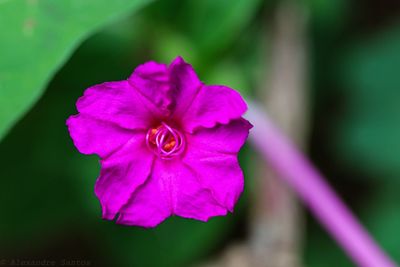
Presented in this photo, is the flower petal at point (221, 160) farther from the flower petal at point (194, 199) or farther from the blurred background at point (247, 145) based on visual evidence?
the blurred background at point (247, 145)

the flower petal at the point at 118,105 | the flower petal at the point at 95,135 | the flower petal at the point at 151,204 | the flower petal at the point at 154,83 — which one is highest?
the flower petal at the point at 154,83

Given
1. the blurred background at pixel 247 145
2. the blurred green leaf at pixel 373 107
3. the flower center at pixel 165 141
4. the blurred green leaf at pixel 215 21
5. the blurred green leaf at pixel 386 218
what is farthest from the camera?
the blurred green leaf at pixel 373 107

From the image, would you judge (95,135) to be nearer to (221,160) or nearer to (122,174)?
(122,174)

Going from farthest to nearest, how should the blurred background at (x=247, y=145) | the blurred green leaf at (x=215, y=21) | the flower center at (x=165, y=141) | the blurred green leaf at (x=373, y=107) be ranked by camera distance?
the blurred green leaf at (x=373, y=107) < the blurred background at (x=247, y=145) < the blurred green leaf at (x=215, y=21) < the flower center at (x=165, y=141)

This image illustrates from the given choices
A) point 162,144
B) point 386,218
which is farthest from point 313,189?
point 162,144

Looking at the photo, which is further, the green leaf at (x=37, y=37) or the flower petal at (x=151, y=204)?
the green leaf at (x=37, y=37)

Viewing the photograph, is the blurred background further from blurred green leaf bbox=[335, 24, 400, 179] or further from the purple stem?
the purple stem

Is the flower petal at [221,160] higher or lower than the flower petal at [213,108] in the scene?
lower

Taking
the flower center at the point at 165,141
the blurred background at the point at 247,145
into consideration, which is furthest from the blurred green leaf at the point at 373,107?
the flower center at the point at 165,141
